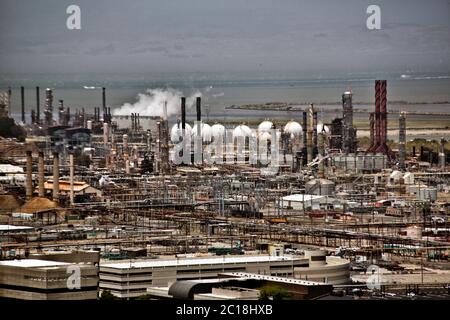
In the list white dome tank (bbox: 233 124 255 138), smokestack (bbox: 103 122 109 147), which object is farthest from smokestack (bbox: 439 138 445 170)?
smokestack (bbox: 103 122 109 147)

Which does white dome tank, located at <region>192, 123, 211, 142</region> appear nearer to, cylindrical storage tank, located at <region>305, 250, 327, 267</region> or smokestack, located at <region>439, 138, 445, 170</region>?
smokestack, located at <region>439, 138, 445, 170</region>

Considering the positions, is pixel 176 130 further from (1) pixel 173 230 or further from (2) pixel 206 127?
(1) pixel 173 230

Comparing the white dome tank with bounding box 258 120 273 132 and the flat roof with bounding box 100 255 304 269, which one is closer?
the flat roof with bounding box 100 255 304 269

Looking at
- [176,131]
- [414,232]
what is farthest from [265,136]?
[414,232]

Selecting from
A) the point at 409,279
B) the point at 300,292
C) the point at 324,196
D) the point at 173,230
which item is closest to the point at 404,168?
the point at 324,196

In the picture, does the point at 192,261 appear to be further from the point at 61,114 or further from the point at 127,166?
the point at 61,114

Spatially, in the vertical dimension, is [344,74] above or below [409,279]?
above
